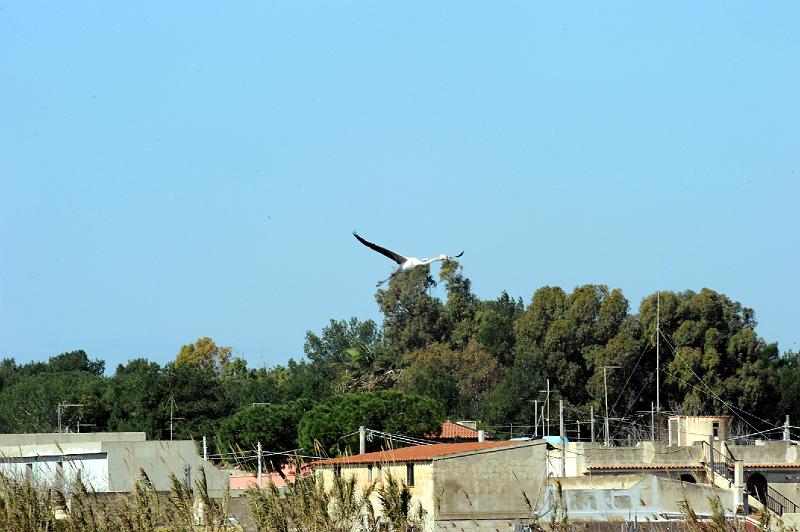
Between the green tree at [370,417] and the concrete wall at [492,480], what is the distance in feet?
64.8

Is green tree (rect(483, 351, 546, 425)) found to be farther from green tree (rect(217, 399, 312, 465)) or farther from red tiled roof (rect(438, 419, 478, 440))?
green tree (rect(217, 399, 312, 465))

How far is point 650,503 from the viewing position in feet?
87.5

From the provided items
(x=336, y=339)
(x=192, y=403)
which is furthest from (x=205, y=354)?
(x=192, y=403)

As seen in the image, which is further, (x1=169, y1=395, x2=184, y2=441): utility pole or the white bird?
(x1=169, y1=395, x2=184, y2=441): utility pole

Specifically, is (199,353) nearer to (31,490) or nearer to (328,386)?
(328,386)

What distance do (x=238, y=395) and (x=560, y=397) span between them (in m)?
21.9

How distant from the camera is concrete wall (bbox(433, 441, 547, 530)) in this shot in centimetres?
2997

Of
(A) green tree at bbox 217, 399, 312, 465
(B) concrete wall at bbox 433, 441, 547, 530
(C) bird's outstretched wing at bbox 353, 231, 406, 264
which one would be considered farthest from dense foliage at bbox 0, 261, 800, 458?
(C) bird's outstretched wing at bbox 353, 231, 406, 264

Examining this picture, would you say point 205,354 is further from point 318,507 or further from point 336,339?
point 318,507

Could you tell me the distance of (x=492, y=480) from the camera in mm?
30891

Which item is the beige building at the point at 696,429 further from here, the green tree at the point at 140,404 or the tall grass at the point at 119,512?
the tall grass at the point at 119,512

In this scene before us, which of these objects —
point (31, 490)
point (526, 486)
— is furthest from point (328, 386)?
point (31, 490)

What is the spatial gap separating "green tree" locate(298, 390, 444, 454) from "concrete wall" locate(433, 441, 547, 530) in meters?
19.7

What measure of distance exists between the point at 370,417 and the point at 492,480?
72.6 ft
